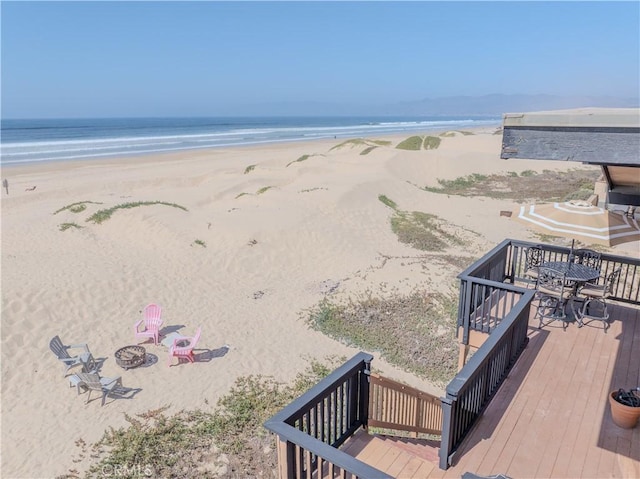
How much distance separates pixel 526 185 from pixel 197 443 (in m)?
28.3

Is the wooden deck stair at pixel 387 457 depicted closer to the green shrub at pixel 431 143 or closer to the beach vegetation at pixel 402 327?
the beach vegetation at pixel 402 327

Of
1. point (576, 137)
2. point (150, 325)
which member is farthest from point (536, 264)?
point (150, 325)

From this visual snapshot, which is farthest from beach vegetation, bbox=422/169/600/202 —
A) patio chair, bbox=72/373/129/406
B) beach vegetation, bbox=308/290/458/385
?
patio chair, bbox=72/373/129/406

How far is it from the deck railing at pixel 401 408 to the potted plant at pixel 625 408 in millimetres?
2365

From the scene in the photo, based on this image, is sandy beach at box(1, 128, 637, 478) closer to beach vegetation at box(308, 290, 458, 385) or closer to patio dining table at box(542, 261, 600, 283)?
beach vegetation at box(308, 290, 458, 385)

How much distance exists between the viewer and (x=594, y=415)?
17.0 ft

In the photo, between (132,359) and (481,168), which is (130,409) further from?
(481,168)

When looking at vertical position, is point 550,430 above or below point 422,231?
above

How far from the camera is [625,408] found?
4840mm

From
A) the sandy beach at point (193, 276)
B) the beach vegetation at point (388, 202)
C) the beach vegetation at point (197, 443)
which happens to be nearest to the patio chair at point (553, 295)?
the sandy beach at point (193, 276)

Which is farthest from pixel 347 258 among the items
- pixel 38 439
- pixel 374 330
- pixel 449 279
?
pixel 38 439

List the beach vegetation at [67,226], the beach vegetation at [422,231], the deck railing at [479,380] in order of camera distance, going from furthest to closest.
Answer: the beach vegetation at [422,231] → the beach vegetation at [67,226] → the deck railing at [479,380]

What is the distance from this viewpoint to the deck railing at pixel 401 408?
538 centimetres

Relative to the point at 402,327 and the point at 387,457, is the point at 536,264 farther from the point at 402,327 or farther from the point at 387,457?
the point at 387,457
